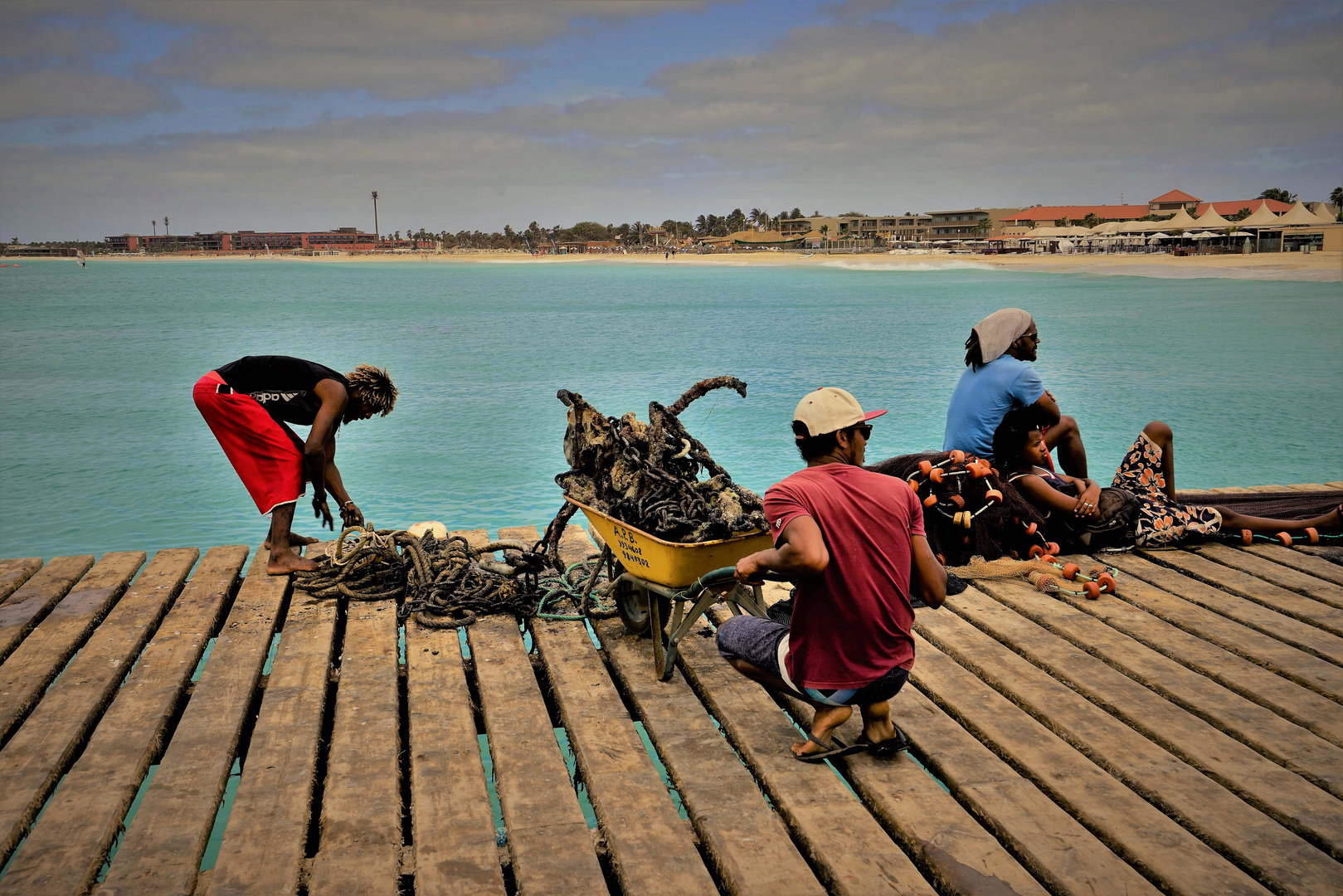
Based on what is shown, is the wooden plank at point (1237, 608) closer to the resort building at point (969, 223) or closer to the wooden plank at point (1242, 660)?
the wooden plank at point (1242, 660)

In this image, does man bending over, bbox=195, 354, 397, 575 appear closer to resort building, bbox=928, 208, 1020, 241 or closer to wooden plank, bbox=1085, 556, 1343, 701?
wooden plank, bbox=1085, 556, 1343, 701

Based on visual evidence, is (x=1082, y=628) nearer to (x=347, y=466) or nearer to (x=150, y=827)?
(x=150, y=827)

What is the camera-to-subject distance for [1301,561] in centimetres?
567

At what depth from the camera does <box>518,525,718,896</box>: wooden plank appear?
2.74 m

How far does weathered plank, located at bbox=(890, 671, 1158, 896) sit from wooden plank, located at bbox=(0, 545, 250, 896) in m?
2.67

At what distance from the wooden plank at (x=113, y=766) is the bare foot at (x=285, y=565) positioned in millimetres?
349

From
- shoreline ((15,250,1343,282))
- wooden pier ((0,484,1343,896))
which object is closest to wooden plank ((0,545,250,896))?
wooden pier ((0,484,1343,896))

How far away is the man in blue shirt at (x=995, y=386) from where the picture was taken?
18.2ft

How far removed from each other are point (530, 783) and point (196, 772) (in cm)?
118

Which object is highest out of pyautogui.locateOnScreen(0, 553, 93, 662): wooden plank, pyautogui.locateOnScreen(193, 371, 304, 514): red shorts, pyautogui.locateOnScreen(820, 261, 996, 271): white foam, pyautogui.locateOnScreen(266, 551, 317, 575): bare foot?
pyautogui.locateOnScreen(820, 261, 996, 271): white foam

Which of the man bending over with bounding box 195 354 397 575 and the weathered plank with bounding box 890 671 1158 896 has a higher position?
the man bending over with bounding box 195 354 397 575

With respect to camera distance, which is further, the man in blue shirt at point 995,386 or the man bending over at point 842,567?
the man in blue shirt at point 995,386

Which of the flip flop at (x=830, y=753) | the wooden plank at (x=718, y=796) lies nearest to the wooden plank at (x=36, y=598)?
the wooden plank at (x=718, y=796)

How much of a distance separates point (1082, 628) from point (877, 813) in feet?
6.66
